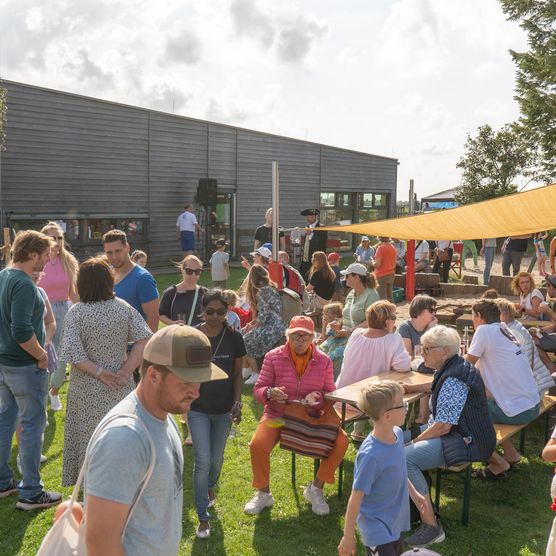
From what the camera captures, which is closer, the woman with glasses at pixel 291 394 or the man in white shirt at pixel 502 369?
the woman with glasses at pixel 291 394

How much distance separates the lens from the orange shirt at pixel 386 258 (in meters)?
13.3

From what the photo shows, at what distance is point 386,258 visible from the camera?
1341cm

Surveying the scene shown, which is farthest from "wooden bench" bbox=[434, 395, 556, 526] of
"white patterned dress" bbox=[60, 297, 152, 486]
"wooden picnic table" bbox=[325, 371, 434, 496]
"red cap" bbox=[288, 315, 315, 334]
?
"white patterned dress" bbox=[60, 297, 152, 486]

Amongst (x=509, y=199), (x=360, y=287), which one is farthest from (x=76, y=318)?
(x=509, y=199)

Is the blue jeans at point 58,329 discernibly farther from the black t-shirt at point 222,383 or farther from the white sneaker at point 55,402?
the black t-shirt at point 222,383

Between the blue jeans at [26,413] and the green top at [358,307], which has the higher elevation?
the green top at [358,307]

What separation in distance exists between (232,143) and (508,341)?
20262 millimetres

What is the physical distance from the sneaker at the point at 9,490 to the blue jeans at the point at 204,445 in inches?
61.1

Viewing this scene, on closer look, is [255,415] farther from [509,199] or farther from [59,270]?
[509,199]

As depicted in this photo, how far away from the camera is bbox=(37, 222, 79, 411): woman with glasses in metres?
6.51

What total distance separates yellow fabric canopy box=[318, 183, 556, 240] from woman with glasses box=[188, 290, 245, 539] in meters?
4.79

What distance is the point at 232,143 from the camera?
24.6 m

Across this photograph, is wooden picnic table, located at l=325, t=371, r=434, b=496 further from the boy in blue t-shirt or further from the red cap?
the boy in blue t-shirt

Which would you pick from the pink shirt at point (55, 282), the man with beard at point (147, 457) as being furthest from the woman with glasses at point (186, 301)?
the man with beard at point (147, 457)
